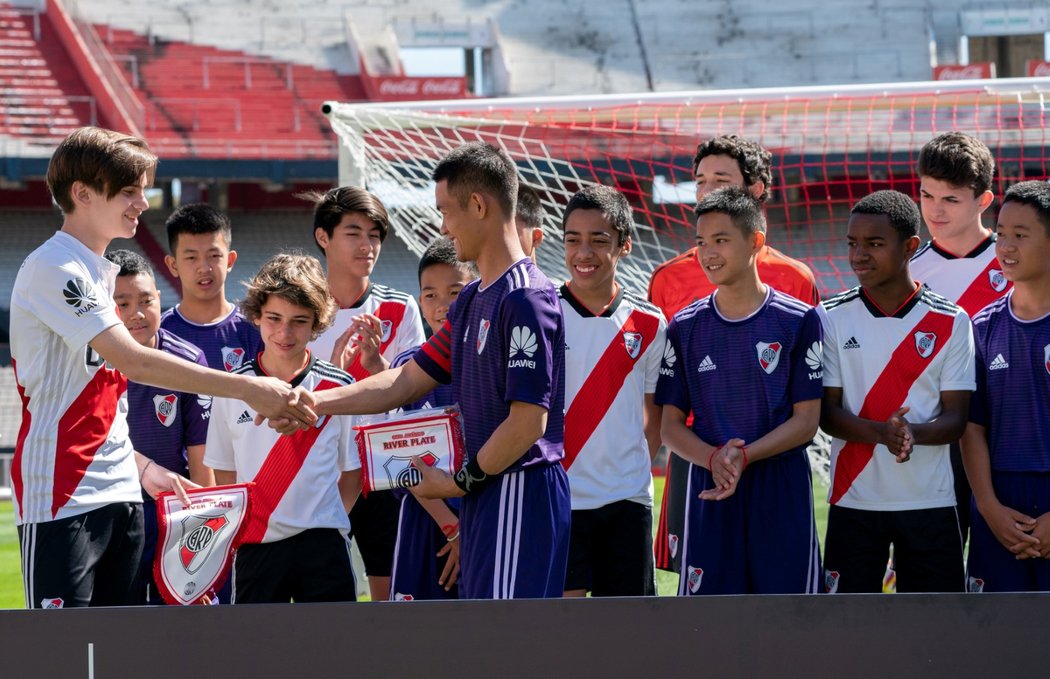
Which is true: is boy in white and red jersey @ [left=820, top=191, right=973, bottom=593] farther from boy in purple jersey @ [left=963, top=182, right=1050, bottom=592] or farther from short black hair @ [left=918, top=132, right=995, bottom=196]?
short black hair @ [left=918, top=132, right=995, bottom=196]

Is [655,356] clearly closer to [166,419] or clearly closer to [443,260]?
[443,260]

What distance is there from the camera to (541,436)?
9.50 feet

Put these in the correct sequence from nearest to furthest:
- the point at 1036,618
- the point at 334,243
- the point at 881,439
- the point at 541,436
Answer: the point at 1036,618 < the point at 541,436 < the point at 881,439 < the point at 334,243

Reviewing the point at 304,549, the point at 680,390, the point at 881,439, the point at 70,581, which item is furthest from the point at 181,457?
the point at 881,439

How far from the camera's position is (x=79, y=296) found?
306 centimetres

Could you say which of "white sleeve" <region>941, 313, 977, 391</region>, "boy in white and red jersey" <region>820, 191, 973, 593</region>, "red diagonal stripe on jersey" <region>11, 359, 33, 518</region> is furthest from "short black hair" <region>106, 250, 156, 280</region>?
"white sleeve" <region>941, 313, 977, 391</region>

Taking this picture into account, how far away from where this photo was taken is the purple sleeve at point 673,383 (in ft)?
12.5

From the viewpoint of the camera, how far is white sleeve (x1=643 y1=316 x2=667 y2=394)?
3875 mm

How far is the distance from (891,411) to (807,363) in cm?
33

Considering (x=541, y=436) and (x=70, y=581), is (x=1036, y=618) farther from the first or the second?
(x=70, y=581)

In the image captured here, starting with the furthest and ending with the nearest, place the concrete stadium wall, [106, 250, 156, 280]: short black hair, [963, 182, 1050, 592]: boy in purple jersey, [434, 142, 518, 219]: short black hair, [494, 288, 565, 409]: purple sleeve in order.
Result: [106, 250, 156, 280]: short black hair < [963, 182, 1050, 592]: boy in purple jersey < [434, 142, 518, 219]: short black hair < [494, 288, 565, 409]: purple sleeve < the concrete stadium wall

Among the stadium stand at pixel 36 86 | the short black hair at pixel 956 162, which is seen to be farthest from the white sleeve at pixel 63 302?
the stadium stand at pixel 36 86

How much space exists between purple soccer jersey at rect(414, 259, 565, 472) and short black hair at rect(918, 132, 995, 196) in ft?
6.36

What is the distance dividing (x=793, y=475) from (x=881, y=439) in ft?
0.94
